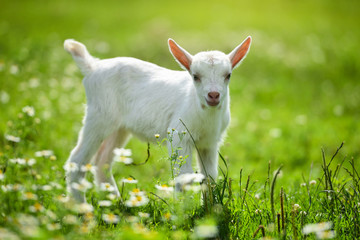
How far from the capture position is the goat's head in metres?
3.25

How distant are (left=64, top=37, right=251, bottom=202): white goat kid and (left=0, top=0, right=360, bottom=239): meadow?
19 cm

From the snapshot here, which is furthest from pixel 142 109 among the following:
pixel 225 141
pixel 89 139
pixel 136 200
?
pixel 225 141

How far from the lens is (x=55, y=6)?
18688 mm

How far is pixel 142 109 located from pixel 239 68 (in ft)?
23.4

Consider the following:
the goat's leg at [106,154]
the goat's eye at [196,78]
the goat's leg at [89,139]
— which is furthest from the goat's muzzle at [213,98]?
the goat's leg at [106,154]

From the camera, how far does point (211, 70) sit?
3.33 m

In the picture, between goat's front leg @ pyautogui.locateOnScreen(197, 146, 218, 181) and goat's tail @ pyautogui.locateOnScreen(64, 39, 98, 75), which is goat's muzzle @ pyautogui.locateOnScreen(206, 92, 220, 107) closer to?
Result: goat's front leg @ pyautogui.locateOnScreen(197, 146, 218, 181)

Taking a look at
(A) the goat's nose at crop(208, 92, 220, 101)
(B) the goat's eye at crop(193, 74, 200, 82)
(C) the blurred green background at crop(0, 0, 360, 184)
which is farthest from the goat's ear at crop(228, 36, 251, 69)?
(C) the blurred green background at crop(0, 0, 360, 184)

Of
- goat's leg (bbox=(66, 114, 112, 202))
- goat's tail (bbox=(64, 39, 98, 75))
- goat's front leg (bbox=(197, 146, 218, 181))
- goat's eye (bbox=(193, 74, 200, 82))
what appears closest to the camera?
goat's eye (bbox=(193, 74, 200, 82))

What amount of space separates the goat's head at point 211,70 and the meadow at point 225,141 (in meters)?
0.59

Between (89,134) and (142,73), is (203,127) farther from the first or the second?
(89,134)

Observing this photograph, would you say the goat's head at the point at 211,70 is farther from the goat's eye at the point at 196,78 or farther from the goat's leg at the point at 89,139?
the goat's leg at the point at 89,139

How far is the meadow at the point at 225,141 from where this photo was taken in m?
2.61

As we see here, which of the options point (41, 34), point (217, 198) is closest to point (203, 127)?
point (217, 198)
